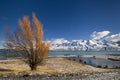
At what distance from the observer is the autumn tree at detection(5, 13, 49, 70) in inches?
1068

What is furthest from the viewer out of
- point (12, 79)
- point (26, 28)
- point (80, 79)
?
point (26, 28)

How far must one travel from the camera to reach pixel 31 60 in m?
28.3

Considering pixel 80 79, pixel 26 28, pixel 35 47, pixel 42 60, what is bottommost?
pixel 80 79

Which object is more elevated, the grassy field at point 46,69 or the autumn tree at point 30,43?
the autumn tree at point 30,43

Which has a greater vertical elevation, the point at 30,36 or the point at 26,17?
the point at 26,17

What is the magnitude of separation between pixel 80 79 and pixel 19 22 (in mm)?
11698

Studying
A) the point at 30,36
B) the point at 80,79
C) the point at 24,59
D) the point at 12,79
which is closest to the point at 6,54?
the point at 24,59

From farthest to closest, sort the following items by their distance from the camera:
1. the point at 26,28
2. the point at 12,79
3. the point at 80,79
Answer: the point at 26,28 < the point at 80,79 < the point at 12,79

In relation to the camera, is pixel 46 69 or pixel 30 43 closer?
pixel 30 43

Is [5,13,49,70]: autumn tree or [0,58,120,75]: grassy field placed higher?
[5,13,49,70]: autumn tree

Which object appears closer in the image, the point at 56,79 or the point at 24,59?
the point at 56,79

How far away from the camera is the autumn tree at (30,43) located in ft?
89.0

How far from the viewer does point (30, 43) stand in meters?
27.5

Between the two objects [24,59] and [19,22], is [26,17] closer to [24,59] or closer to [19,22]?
[19,22]
